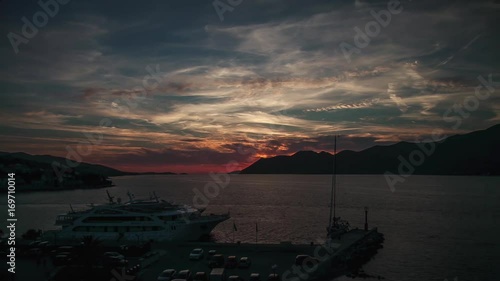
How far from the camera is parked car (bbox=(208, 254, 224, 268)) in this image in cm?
2905

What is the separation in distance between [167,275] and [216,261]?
4.44 metres

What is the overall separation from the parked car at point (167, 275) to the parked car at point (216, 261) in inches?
128

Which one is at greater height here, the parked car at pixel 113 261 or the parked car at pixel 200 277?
the parked car at pixel 113 261

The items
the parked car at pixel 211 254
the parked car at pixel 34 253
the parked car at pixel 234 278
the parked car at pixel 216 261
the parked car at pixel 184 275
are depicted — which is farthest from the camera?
the parked car at pixel 34 253

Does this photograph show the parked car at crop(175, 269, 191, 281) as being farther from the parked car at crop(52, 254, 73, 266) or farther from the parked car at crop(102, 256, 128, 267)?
the parked car at crop(52, 254, 73, 266)

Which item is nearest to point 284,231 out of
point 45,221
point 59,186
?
point 45,221

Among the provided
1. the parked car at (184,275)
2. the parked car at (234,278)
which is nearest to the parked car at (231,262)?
the parked car at (234,278)

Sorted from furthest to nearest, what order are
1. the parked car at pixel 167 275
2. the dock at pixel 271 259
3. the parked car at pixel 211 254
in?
the parked car at pixel 211 254
the dock at pixel 271 259
the parked car at pixel 167 275

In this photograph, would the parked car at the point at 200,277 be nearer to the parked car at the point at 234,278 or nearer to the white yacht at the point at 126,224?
the parked car at the point at 234,278

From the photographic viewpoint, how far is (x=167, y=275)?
85.5 ft

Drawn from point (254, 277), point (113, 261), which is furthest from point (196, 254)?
point (254, 277)

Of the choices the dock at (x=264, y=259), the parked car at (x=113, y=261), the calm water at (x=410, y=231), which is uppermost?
the parked car at (x=113, y=261)

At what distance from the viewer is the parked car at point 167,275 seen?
2550 cm

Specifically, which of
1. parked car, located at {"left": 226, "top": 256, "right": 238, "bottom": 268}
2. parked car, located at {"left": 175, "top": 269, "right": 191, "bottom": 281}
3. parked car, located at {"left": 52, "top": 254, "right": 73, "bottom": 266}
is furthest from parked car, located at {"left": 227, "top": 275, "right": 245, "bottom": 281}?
parked car, located at {"left": 52, "top": 254, "right": 73, "bottom": 266}
